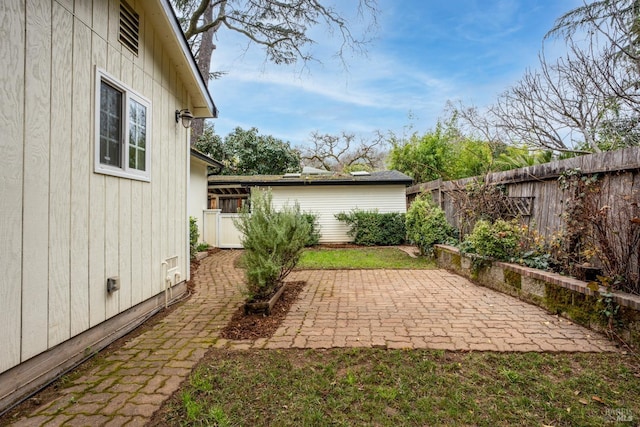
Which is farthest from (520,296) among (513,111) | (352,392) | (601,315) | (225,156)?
(225,156)

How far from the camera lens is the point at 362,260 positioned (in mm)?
8891

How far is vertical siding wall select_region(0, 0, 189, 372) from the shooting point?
2.27 meters

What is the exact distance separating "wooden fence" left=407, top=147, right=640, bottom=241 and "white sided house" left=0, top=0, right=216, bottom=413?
552 cm

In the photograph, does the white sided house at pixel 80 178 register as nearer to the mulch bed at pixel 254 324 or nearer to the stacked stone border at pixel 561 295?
the mulch bed at pixel 254 324

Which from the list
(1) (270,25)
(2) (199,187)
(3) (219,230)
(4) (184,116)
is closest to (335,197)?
(3) (219,230)

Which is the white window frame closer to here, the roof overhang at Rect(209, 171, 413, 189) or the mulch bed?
the mulch bed

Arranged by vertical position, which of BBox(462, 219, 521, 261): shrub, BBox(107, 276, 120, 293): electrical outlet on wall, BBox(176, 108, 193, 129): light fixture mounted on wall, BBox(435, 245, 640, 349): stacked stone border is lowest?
BBox(435, 245, 640, 349): stacked stone border

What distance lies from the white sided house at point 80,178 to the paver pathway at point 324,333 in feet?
1.43

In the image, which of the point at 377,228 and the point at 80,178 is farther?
the point at 377,228

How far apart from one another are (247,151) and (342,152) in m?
11.1

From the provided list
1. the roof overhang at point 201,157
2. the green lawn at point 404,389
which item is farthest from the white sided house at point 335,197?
the green lawn at point 404,389

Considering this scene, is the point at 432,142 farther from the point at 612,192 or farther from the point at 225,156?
the point at 612,192

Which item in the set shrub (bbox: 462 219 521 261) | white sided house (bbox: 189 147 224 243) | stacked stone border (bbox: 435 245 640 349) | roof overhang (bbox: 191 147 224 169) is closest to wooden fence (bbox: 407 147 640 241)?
shrub (bbox: 462 219 521 261)

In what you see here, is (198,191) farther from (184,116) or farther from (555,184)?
(555,184)
